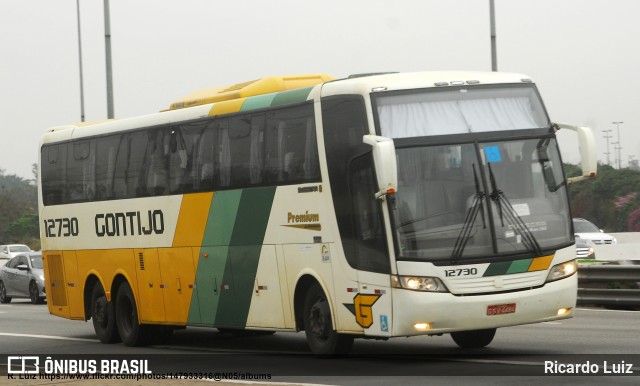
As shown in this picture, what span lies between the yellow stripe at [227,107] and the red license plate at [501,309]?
4.97 m

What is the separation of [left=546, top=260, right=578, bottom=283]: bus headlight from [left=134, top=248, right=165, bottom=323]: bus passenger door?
23.1 feet

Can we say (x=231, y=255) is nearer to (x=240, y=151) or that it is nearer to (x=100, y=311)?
(x=240, y=151)

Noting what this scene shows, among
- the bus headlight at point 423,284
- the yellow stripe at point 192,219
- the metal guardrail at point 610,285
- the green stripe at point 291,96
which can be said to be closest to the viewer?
the bus headlight at point 423,284

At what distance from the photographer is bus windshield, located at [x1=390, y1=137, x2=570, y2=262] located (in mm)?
14125

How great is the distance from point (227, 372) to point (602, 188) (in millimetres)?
57864

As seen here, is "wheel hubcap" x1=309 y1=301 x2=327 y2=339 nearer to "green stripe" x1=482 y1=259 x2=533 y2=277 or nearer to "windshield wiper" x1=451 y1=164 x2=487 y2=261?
"windshield wiper" x1=451 y1=164 x2=487 y2=261

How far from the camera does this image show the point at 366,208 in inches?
575

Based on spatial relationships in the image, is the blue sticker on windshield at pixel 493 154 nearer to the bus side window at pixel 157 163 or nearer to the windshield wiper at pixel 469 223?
the windshield wiper at pixel 469 223

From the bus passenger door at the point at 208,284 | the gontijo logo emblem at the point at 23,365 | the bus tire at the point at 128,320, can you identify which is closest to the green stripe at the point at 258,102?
the bus passenger door at the point at 208,284

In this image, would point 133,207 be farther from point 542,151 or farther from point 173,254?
point 542,151

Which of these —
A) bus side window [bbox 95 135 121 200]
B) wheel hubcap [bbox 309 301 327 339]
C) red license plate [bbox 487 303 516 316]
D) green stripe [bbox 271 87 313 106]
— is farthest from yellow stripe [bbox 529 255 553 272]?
bus side window [bbox 95 135 121 200]

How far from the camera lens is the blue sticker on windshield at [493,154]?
1455 cm

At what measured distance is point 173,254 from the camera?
62.9 feet

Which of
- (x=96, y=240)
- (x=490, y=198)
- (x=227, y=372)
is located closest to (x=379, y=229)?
(x=490, y=198)
